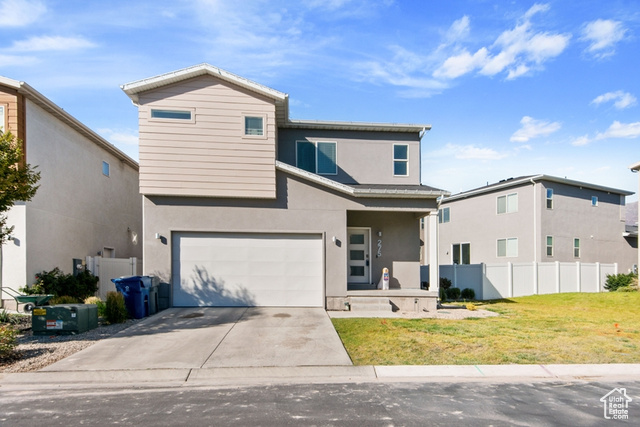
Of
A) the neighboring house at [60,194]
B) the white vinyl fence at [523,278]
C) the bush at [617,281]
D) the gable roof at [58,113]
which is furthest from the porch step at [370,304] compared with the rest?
the bush at [617,281]

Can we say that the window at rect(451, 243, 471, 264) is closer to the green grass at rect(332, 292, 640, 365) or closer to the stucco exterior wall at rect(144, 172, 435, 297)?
the green grass at rect(332, 292, 640, 365)

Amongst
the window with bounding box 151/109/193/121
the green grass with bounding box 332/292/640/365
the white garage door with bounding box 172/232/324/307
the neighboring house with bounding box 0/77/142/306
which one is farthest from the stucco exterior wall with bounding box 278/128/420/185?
the neighboring house with bounding box 0/77/142/306

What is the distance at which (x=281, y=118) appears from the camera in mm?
15023

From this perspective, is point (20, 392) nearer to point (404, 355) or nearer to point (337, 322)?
point (404, 355)

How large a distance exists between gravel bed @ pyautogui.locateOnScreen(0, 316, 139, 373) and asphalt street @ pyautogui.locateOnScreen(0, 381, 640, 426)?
4.31 ft

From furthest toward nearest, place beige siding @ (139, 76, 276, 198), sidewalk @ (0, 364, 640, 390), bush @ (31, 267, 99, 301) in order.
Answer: beige siding @ (139, 76, 276, 198)
bush @ (31, 267, 99, 301)
sidewalk @ (0, 364, 640, 390)

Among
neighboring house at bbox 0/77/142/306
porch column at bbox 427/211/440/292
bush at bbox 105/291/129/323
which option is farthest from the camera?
porch column at bbox 427/211/440/292

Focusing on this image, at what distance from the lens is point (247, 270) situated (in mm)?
13500

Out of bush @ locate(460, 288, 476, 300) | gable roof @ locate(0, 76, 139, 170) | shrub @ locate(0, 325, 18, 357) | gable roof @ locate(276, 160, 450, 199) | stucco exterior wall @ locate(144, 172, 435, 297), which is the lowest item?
bush @ locate(460, 288, 476, 300)

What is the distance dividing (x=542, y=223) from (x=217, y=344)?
18876 millimetres

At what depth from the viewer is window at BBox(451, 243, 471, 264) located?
2584cm

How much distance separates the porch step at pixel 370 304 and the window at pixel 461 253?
47.4ft

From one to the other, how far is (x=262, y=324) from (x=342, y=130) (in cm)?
841

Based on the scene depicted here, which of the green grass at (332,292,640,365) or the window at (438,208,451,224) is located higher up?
the window at (438,208,451,224)
